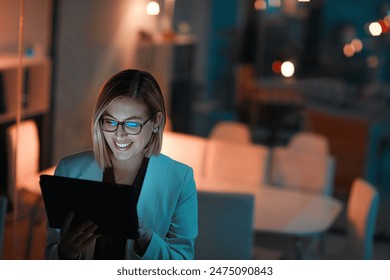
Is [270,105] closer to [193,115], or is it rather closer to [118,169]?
[193,115]

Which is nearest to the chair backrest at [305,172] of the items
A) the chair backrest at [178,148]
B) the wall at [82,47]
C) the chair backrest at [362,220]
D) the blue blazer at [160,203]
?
the chair backrest at [362,220]

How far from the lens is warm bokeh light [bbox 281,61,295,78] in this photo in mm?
7658

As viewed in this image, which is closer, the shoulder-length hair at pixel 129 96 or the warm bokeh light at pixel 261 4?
the shoulder-length hair at pixel 129 96

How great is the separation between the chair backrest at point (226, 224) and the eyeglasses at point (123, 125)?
88 centimetres

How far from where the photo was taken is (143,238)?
2826mm

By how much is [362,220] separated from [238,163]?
41.4 inches

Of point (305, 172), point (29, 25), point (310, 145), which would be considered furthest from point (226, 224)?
point (310, 145)

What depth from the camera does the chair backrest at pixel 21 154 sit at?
3404mm

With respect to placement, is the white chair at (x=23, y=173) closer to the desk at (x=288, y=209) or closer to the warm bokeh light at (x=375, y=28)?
the desk at (x=288, y=209)

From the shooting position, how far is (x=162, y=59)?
5.64 metres

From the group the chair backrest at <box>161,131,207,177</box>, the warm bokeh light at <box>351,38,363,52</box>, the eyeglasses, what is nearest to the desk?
the chair backrest at <box>161,131,207,177</box>

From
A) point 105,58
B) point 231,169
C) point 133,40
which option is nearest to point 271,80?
point 231,169

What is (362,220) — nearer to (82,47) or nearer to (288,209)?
(288,209)

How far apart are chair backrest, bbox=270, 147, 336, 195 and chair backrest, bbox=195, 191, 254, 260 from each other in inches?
54.0
